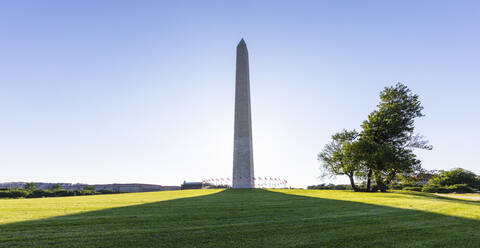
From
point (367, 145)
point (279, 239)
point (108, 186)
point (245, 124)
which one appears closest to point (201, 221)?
point (279, 239)

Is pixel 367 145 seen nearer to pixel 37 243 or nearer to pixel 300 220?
pixel 300 220

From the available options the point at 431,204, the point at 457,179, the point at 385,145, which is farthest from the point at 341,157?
the point at 457,179

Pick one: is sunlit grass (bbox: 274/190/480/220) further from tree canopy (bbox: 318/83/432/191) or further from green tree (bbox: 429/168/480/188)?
green tree (bbox: 429/168/480/188)

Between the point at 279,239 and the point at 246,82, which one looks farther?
the point at 246,82

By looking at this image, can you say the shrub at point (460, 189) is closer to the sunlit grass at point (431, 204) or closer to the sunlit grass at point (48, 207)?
the sunlit grass at point (431, 204)

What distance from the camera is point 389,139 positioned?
32.5 meters

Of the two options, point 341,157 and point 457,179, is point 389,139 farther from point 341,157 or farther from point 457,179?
point 457,179

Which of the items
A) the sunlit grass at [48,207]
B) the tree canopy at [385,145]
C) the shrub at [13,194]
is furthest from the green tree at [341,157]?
the shrub at [13,194]

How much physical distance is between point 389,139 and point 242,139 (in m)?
20.5

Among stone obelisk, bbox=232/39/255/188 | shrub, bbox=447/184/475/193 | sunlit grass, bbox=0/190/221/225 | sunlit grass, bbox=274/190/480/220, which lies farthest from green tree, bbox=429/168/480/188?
sunlit grass, bbox=0/190/221/225

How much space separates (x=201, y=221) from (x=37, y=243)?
363cm

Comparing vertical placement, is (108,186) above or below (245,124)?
below

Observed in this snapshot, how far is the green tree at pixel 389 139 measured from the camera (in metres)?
28.9

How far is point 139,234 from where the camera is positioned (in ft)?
17.8
